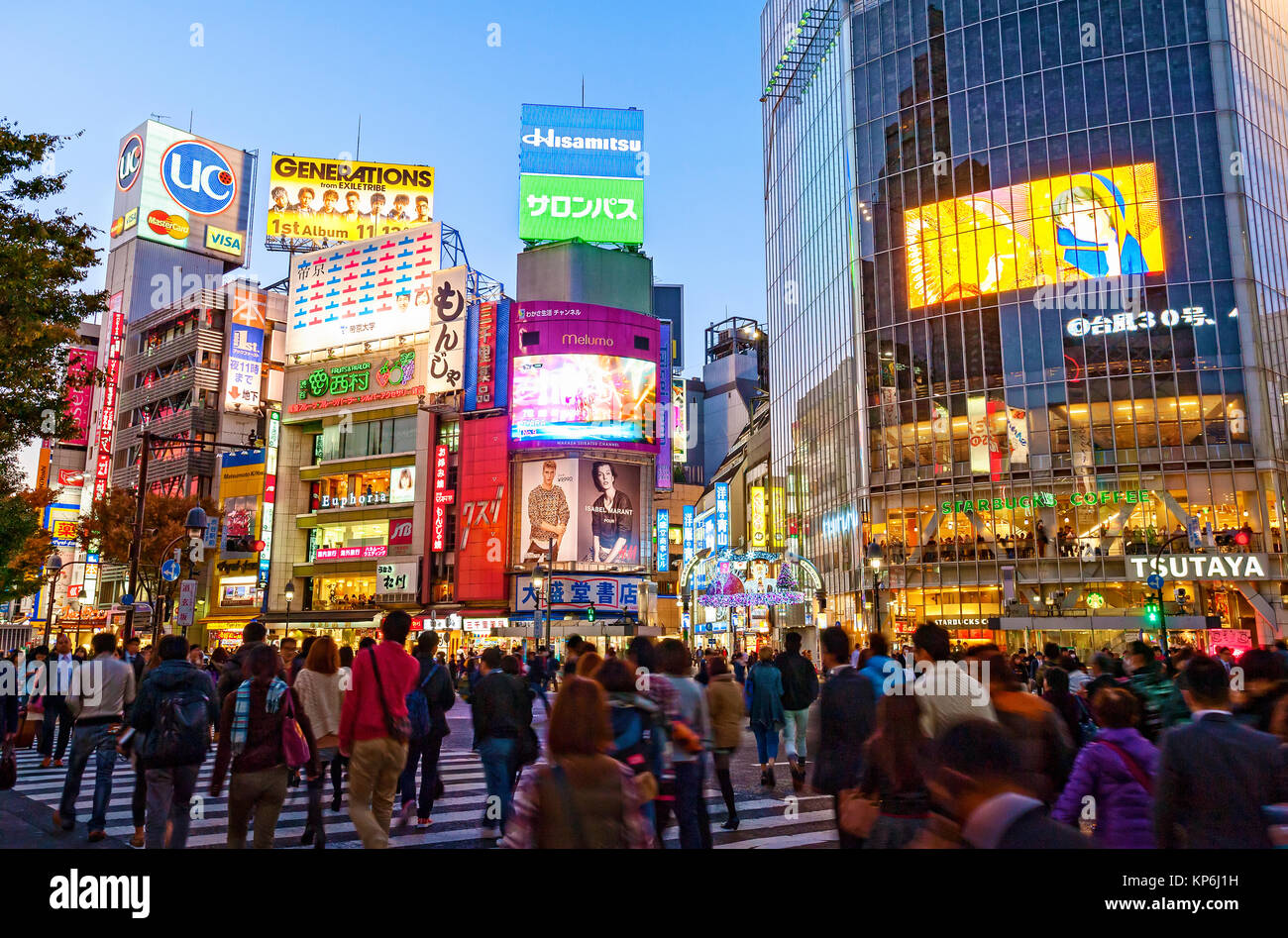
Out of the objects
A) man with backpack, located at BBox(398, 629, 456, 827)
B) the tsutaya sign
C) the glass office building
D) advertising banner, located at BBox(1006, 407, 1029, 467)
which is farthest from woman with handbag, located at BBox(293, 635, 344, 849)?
advertising banner, located at BBox(1006, 407, 1029, 467)

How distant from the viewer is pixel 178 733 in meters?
7.70

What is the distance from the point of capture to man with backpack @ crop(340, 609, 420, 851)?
24.7ft

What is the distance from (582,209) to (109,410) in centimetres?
4563

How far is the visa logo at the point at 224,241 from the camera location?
94.6m

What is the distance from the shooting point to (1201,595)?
136ft

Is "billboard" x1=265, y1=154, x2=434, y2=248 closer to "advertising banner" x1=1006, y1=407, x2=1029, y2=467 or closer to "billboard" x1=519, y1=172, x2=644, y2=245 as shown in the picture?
"billboard" x1=519, y1=172, x2=644, y2=245

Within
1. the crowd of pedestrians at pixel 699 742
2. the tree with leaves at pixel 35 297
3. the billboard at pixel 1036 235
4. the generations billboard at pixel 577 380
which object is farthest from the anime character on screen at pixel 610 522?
the crowd of pedestrians at pixel 699 742

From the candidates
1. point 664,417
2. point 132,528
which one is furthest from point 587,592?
point 132,528

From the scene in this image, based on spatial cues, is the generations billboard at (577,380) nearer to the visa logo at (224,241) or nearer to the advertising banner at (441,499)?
the advertising banner at (441,499)

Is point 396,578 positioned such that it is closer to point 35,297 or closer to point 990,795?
point 35,297
